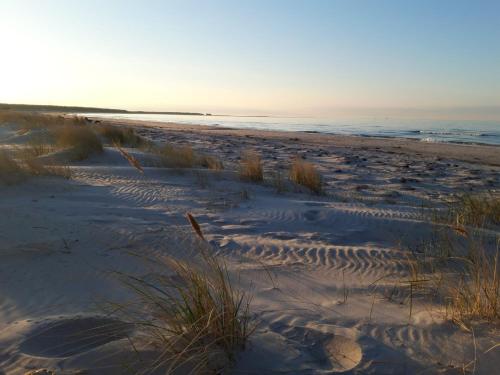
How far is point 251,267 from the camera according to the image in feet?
11.7

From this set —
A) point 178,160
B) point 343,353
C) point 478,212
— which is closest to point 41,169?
point 178,160

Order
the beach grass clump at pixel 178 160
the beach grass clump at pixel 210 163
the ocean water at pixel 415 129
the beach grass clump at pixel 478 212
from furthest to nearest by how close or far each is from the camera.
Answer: the ocean water at pixel 415 129
the beach grass clump at pixel 210 163
the beach grass clump at pixel 178 160
the beach grass clump at pixel 478 212

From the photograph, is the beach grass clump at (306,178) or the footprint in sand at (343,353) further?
the beach grass clump at (306,178)

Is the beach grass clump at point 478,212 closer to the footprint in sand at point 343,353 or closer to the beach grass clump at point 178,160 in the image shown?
the footprint in sand at point 343,353

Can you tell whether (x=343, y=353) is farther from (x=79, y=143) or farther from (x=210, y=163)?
(x=79, y=143)

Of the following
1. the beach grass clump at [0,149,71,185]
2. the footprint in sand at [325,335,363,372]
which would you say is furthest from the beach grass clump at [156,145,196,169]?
the footprint in sand at [325,335,363,372]

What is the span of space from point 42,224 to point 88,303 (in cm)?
205

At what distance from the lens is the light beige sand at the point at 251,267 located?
82.0 inches

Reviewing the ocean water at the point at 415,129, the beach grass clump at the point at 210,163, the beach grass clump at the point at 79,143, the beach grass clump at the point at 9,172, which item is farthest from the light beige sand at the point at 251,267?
the ocean water at the point at 415,129

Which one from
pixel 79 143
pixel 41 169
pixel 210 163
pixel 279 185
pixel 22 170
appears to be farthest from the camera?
pixel 79 143

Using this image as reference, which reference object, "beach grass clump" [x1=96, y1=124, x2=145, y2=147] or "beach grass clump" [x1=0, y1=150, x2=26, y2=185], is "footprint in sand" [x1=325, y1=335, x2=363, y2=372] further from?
"beach grass clump" [x1=96, y1=124, x2=145, y2=147]

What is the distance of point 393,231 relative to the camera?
473 centimetres

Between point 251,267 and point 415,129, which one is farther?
point 415,129

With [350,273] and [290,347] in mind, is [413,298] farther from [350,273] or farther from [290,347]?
[290,347]
